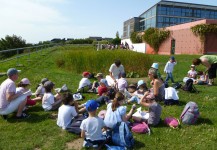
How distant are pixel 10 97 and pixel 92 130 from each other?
2.68m

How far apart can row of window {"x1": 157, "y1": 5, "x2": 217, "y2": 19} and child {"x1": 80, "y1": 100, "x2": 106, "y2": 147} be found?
49.5 meters

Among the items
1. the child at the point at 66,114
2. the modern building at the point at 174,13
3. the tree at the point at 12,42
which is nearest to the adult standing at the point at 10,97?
the child at the point at 66,114

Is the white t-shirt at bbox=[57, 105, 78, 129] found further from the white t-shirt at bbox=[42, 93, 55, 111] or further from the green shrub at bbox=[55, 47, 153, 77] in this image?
the green shrub at bbox=[55, 47, 153, 77]

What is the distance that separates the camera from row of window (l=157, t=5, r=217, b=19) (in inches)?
2059

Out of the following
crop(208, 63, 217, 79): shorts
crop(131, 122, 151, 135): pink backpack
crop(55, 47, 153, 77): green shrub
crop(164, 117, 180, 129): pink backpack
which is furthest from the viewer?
crop(55, 47, 153, 77): green shrub

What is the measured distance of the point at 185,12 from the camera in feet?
179

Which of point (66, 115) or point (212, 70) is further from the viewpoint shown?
point (212, 70)

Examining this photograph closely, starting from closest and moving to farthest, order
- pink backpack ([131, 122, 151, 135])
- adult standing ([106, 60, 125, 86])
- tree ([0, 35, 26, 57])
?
1. pink backpack ([131, 122, 151, 135])
2. adult standing ([106, 60, 125, 86])
3. tree ([0, 35, 26, 57])

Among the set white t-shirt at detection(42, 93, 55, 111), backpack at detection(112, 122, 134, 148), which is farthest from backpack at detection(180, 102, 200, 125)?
white t-shirt at detection(42, 93, 55, 111)

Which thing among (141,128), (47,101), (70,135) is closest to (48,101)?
(47,101)

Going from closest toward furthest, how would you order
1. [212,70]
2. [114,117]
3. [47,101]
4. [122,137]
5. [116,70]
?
[122,137], [114,117], [47,101], [116,70], [212,70]

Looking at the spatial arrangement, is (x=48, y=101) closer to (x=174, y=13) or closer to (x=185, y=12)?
(x=174, y=13)

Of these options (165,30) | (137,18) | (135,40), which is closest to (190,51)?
(165,30)

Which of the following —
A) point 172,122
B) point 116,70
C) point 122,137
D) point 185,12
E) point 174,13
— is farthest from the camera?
A: point 185,12
